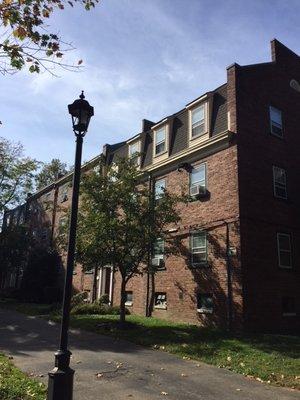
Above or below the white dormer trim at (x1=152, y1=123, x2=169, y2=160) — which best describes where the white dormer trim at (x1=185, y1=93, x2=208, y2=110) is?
above

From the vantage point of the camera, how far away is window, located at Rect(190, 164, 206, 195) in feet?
67.6

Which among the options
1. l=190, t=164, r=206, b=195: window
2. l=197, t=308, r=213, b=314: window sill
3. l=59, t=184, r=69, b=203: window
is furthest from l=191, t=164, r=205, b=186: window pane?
A: l=59, t=184, r=69, b=203: window

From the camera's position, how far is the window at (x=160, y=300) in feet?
70.3

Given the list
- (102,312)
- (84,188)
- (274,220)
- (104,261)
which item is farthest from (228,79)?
(102,312)

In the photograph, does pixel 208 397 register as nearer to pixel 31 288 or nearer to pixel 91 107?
pixel 91 107

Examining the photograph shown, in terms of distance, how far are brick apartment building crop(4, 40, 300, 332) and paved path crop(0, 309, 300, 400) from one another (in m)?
5.66

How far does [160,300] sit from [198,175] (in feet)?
20.8

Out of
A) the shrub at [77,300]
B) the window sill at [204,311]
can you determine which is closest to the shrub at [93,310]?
the shrub at [77,300]

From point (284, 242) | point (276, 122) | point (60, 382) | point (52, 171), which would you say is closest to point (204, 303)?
point (284, 242)

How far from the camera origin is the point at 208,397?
8.46 meters

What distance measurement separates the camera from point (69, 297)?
6.92 metres

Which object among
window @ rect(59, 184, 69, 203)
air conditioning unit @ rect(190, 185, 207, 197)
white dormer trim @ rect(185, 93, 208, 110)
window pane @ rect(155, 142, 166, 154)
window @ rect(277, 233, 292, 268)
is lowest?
window @ rect(277, 233, 292, 268)

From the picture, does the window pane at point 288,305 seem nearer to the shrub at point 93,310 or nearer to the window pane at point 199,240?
the window pane at point 199,240

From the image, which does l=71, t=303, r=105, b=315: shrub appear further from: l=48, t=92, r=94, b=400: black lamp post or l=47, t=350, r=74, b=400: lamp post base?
l=47, t=350, r=74, b=400: lamp post base
